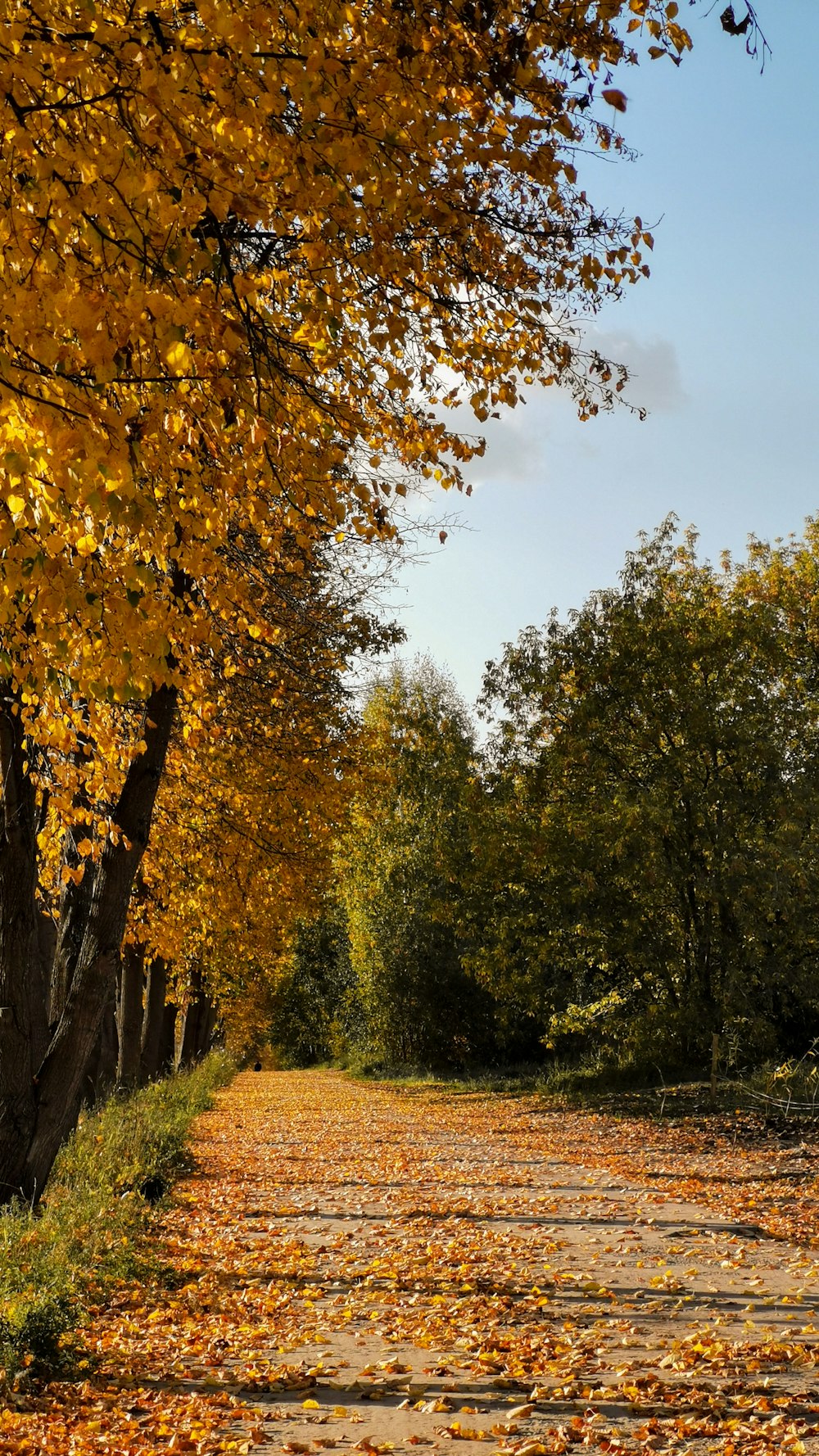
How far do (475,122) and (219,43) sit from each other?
4.89 ft

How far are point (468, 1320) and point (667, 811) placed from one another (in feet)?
35.5

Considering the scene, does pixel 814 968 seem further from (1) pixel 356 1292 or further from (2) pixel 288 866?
(1) pixel 356 1292

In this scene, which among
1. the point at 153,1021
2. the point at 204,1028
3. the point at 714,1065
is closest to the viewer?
the point at 714,1065

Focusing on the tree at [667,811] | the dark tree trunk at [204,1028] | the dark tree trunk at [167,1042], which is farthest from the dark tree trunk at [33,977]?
the dark tree trunk at [204,1028]

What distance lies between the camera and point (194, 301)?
4.20m

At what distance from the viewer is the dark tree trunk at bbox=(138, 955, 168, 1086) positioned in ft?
68.5

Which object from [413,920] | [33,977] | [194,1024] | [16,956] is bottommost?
[194,1024]

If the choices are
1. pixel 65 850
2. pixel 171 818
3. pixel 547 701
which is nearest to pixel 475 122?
pixel 65 850

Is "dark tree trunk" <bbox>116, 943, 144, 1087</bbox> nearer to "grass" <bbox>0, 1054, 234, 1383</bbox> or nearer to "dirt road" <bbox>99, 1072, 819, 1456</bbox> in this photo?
"grass" <bbox>0, 1054, 234, 1383</bbox>

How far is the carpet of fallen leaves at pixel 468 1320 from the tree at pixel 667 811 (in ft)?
15.4

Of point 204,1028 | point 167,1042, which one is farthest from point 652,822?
point 204,1028

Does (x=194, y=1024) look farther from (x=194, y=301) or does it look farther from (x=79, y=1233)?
(x=194, y=301)

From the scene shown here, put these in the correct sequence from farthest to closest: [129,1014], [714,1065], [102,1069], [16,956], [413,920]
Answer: [413,920], [129,1014], [102,1069], [714,1065], [16,956]

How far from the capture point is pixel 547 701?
18.7 meters
